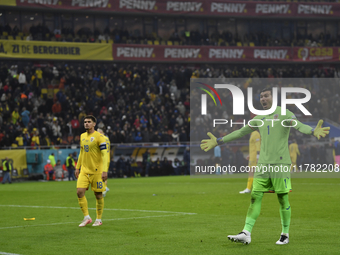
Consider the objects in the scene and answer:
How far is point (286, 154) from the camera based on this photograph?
788cm

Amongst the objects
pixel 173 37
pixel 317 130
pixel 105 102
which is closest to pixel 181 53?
pixel 173 37

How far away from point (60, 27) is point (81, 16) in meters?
2.17

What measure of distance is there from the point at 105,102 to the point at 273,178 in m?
29.8

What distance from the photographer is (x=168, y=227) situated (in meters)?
9.90

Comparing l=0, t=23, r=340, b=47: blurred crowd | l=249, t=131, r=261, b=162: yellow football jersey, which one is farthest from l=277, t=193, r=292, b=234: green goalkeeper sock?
l=0, t=23, r=340, b=47: blurred crowd

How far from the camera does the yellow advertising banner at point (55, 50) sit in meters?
38.2

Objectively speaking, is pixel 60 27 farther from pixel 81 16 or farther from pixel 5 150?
pixel 5 150

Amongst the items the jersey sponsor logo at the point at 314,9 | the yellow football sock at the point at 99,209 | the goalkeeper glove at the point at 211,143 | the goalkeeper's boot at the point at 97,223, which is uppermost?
the jersey sponsor logo at the point at 314,9

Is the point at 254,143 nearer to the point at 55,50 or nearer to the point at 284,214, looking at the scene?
the point at 284,214

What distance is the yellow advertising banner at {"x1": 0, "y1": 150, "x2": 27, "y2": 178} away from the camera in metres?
29.1

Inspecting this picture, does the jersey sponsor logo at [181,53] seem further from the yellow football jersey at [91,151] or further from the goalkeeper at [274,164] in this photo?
the goalkeeper at [274,164]

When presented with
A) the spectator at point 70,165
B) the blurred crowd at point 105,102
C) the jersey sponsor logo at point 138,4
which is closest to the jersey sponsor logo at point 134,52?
the blurred crowd at point 105,102

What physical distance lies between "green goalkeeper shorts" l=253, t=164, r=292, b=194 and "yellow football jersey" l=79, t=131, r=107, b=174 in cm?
403

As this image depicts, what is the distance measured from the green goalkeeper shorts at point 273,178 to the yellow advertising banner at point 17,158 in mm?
23888
